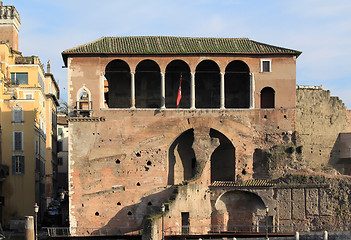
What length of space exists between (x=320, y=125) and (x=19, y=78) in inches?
1076

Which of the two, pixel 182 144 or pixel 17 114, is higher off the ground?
pixel 17 114

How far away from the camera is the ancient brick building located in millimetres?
56719

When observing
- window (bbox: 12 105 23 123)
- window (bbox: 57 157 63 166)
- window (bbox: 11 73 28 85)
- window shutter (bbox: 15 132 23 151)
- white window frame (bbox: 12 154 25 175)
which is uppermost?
window (bbox: 11 73 28 85)

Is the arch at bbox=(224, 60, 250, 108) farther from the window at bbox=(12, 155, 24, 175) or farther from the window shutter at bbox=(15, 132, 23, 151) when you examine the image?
the window at bbox=(12, 155, 24, 175)

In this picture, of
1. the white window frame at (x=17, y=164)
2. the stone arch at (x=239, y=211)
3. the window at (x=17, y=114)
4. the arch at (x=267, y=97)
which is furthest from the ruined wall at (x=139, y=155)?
the window at (x=17, y=114)

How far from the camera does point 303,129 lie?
203ft

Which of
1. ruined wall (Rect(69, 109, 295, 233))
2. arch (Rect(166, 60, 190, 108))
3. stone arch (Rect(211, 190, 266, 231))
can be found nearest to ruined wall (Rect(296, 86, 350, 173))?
ruined wall (Rect(69, 109, 295, 233))

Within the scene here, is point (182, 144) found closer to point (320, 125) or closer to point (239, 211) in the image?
point (239, 211)

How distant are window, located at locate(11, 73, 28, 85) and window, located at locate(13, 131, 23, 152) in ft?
18.3

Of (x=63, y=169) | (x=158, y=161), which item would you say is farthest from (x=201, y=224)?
(x=63, y=169)

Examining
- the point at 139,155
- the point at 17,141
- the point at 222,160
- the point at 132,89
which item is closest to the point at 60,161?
the point at 17,141

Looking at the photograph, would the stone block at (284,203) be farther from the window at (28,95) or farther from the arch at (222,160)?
the window at (28,95)

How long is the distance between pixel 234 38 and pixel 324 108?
Result: 966cm

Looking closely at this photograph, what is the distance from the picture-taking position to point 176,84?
210 ft
